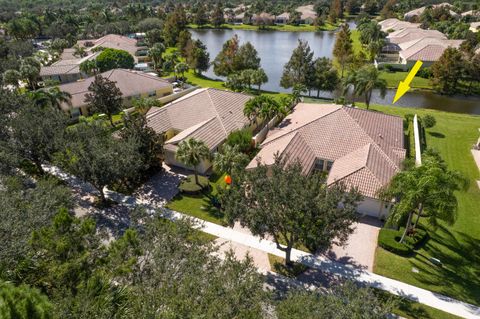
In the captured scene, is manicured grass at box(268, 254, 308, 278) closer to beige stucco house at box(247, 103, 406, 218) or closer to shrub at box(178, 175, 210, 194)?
beige stucco house at box(247, 103, 406, 218)

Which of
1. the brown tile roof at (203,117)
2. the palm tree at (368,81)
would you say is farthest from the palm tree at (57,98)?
the palm tree at (368,81)

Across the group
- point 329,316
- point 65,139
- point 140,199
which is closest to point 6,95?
point 65,139

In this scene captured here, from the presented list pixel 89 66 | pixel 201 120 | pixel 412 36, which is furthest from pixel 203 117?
pixel 412 36

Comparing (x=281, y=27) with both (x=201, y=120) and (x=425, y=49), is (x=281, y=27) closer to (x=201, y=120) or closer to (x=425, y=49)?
(x=425, y=49)

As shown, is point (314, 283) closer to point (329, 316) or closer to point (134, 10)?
point (329, 316)

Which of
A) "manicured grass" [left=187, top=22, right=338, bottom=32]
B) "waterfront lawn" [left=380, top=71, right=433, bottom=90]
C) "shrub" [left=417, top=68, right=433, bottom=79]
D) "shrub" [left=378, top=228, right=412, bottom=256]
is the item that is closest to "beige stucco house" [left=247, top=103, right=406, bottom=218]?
"shrub" [left=378, top=228, right=412, bottom=256]

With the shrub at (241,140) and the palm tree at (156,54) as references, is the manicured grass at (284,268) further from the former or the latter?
the palm tree at (156,54)
